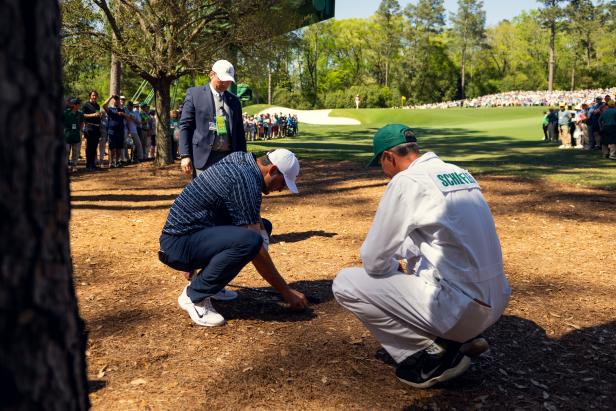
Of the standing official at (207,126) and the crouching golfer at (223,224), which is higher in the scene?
the standing official at (207,126)

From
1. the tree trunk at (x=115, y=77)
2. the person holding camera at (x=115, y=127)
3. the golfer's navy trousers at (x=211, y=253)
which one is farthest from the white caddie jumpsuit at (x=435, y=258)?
the tree trunk at (x=115, y=77)

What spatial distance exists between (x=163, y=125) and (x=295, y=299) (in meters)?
12.3

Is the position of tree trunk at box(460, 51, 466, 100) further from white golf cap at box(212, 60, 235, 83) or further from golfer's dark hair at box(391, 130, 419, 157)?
golfer's dark hair at box(391, 130, 419, 157)

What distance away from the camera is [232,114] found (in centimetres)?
643

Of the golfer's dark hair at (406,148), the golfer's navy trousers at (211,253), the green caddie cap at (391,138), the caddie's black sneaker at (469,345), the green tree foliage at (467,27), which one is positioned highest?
the green tree foliage at (467,27)

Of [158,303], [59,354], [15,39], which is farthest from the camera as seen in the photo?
[158,303]

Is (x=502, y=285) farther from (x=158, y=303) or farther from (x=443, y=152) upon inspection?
(x=443, y=152)

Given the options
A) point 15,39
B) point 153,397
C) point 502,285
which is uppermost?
point 15,39

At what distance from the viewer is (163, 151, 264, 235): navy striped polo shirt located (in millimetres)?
4117

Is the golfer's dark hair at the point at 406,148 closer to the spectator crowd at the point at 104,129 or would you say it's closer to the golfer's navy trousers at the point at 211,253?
the golfer's navy trousers at the point at 211,253

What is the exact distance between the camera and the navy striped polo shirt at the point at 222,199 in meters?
4.12

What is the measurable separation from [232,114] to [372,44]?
8567 cm

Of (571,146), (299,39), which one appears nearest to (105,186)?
(299,39)

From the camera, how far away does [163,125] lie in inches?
626
